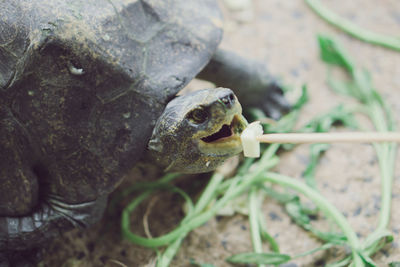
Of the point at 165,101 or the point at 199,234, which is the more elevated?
the point at 165,101

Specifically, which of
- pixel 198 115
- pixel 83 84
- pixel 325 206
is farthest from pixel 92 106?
pixel 325 206

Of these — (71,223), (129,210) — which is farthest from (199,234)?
(71,223)

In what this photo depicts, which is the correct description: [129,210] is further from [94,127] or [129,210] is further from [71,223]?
[94,127]

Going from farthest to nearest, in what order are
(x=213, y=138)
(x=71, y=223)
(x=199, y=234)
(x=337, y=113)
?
(x=337, y=113)
(x=199, y=234)
(x=71, y=223)
(x=213, y=138)

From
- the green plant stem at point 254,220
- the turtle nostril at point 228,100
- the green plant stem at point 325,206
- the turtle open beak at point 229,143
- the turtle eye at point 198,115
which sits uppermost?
the turtle nostril at point 228,100

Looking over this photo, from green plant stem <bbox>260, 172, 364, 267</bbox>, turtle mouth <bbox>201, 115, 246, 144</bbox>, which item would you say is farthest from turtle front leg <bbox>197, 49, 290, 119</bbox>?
turtle mouth <bbox>201, 115, 246, 144</bbox>

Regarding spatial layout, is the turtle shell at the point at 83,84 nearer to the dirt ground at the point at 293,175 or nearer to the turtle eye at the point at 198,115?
the turtle eye at the point at 198,115

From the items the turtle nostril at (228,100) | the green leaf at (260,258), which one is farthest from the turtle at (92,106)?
the green leaf at (260,258)
